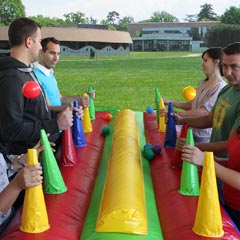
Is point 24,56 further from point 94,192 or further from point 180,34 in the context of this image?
point 180,34

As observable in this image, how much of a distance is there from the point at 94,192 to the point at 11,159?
1.99 ft

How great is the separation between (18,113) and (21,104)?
0.06 metres

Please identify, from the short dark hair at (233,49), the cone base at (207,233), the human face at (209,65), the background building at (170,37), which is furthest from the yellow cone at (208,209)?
the background building at (170,37)

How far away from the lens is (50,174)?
2414mm

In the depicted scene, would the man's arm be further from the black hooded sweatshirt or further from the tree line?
the tree line

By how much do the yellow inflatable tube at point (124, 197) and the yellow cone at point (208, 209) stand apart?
275mm

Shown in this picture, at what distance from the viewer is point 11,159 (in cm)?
265

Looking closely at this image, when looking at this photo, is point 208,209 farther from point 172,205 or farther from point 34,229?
point 34,229

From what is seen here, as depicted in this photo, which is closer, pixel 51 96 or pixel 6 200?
pixel 6 200

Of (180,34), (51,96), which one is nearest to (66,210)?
(51,96)

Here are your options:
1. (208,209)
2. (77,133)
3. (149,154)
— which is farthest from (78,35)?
(208,209)

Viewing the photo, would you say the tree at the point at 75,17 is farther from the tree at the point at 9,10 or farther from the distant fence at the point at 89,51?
the distant fence at the point at 89,51

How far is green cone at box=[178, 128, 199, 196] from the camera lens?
2.33m

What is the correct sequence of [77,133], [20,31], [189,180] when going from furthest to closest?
1. [77,133]
2. [20,31]
3. [189,180]
